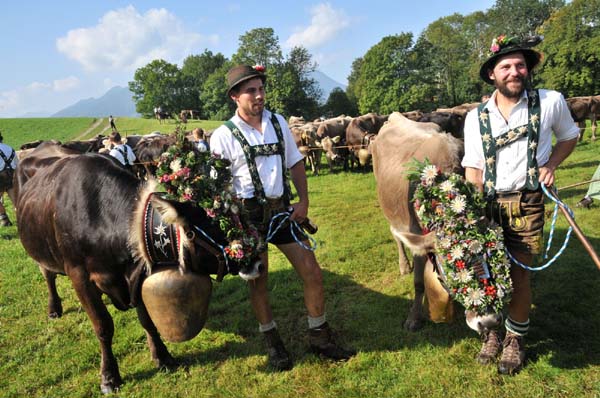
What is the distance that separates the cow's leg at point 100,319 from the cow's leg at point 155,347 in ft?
0.98

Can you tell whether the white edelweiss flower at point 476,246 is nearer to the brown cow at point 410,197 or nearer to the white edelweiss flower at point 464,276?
the white edelweiss flower at point 464,276

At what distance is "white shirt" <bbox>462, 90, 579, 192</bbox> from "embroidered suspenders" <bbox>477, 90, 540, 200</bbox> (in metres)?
0.03

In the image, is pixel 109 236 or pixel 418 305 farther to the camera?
pixel 418 305

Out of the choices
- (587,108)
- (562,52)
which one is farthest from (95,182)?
(562,52)

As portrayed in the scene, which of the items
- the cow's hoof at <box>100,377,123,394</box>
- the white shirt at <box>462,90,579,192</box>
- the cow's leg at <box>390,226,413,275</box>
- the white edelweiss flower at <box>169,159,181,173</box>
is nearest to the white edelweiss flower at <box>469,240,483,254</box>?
the white shirt at <box>462,90,579,192</box>

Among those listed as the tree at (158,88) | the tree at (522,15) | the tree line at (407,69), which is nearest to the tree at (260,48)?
the tree line at (407,69)

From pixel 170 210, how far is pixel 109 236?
0.89 meters

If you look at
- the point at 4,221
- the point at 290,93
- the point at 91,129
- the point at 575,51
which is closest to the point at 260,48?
the point at 290,93

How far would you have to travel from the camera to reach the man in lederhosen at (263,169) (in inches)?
124

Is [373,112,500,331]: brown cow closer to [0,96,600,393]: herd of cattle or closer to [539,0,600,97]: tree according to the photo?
[0,96,600,393]: herd of cattle

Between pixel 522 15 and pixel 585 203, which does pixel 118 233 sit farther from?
pixel 522 15

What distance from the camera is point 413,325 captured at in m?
4.02

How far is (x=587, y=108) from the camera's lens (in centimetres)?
1806

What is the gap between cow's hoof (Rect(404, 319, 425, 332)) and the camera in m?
4.02
